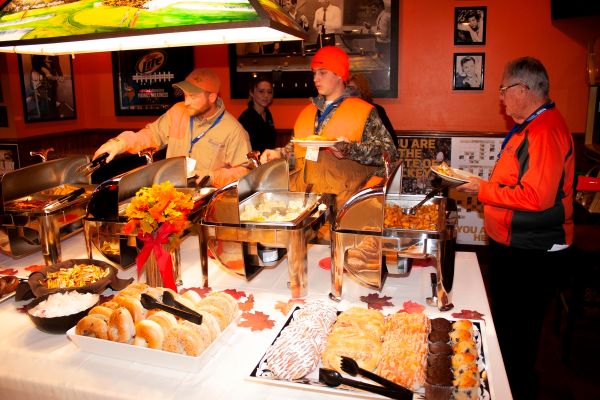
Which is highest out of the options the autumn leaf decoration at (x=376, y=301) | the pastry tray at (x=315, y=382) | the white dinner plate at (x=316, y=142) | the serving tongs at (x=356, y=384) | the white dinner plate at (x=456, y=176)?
the white dinner plate at (x=316, y=142)

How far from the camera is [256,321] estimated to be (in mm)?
1675

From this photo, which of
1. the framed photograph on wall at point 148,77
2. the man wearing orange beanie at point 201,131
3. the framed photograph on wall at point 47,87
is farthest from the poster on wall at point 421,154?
Answer: the framed photograph on wall at point 47,87

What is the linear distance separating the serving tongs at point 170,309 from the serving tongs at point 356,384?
1.31 ft

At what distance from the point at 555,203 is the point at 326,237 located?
108cm

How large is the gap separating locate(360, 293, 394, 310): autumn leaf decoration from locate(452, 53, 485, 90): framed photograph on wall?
3.37 metres

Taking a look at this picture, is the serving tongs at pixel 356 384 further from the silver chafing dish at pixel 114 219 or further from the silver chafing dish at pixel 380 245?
the silver chafing dish at pixel 114 219

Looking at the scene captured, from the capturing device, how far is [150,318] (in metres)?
→ 1.48

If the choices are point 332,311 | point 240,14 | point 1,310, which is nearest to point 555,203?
point 332,311

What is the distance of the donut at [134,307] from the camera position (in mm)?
1521

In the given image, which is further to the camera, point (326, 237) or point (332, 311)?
point (326, 237)

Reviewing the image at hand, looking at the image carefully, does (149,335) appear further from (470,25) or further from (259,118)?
(470,25)

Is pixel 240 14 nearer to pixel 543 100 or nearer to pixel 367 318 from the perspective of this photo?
pixel 367 318

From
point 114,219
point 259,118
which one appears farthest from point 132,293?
point 259,118

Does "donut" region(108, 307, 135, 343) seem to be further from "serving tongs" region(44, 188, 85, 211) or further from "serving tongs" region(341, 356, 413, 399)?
"serving tongs" region(44, 188, 85, 211)
